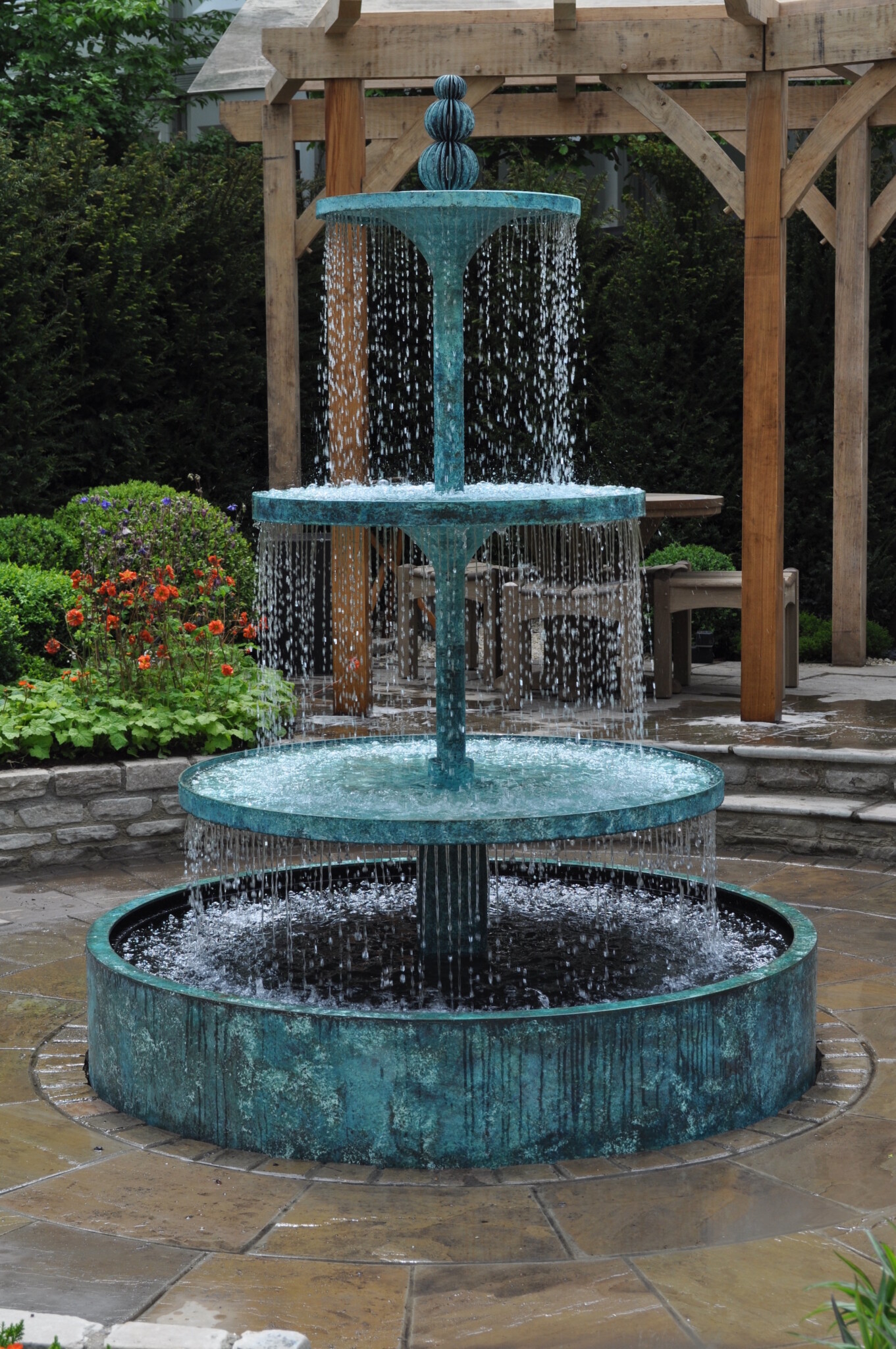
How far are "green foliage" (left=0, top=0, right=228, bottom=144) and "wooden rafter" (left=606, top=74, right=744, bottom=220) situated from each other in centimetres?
703

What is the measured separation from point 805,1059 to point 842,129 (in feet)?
15.2

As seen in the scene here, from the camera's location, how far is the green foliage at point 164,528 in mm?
8547

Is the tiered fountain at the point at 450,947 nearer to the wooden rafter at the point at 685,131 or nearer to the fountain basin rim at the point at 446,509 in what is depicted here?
the fountain basin rim at the point at 446,509

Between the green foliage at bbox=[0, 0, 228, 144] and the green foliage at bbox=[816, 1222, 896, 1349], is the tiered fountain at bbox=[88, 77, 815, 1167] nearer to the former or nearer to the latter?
the green foliage at bbox=[816, 1222, 896, 1349]

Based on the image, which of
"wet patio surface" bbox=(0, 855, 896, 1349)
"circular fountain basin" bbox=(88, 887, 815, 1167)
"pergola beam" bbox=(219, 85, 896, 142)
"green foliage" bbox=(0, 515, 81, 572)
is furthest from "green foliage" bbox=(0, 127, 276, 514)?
"circular fountain basin" bbox=(88, 887, 815, 1167)

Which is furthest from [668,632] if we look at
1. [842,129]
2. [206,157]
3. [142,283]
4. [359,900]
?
[206,157]

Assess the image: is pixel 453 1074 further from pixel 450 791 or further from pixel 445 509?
pixel 445 509

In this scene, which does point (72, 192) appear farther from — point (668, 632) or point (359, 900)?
point (359, 900)

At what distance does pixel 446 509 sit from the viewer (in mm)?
3850

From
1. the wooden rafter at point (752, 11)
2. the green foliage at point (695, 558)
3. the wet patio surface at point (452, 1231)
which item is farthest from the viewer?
the green foliage at point (695, 558)

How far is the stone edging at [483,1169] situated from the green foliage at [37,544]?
16.3ft

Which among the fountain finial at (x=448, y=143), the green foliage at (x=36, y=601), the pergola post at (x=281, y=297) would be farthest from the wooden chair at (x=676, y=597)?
the fountain finial at (x=448, y=143)

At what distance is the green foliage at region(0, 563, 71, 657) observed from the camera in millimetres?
8203

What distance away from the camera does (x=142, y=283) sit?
10.6 meters
